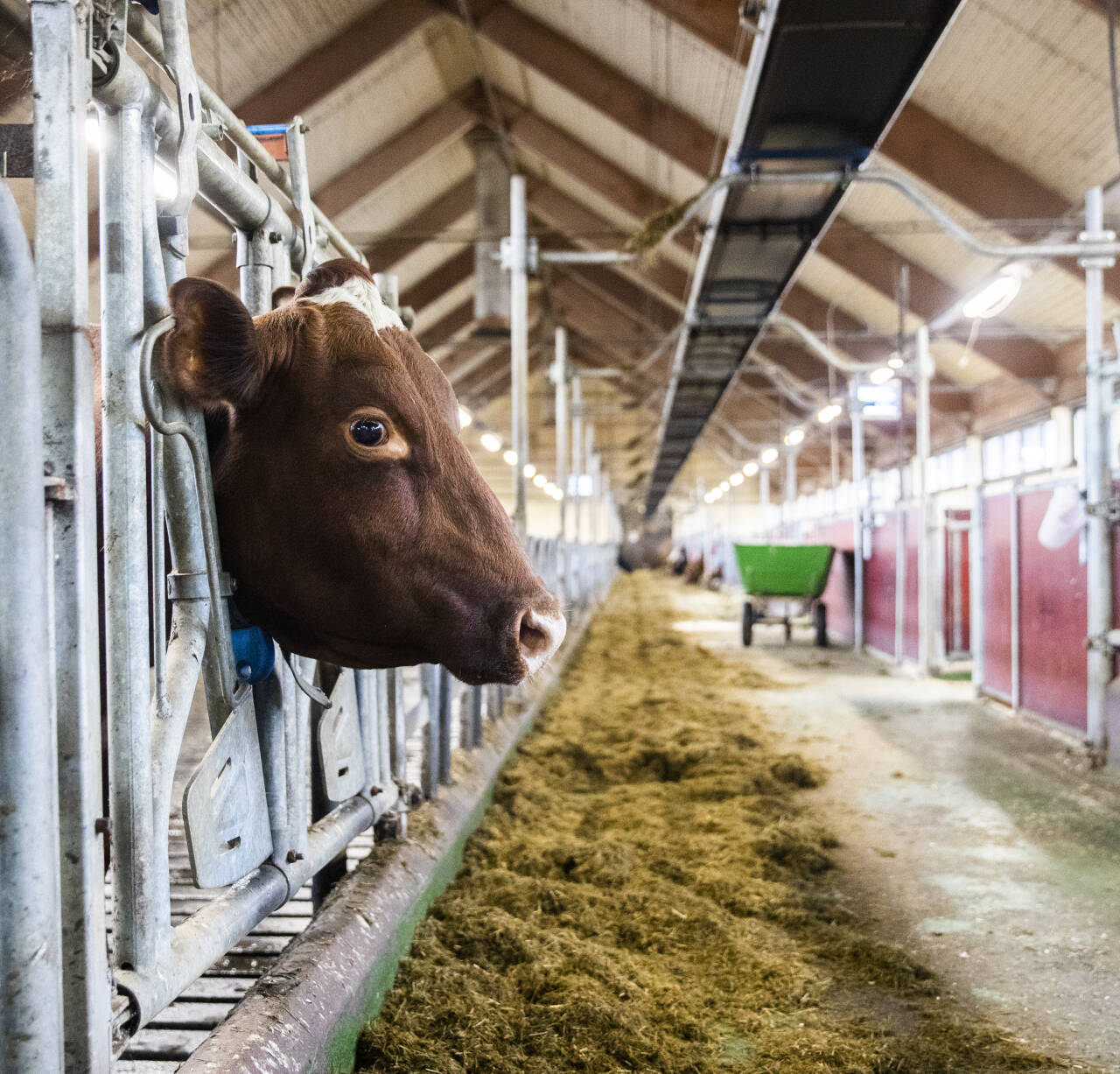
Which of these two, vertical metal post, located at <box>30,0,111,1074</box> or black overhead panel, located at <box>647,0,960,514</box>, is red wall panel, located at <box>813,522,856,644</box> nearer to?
black overhead panel, located at <box>647,0,960,514</box>

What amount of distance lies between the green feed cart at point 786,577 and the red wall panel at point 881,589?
543 mm

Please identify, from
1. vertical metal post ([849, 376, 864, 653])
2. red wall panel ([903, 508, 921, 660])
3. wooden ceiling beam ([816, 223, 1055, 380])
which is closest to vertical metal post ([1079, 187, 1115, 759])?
red wall panel ([903, 508, 921, 660])

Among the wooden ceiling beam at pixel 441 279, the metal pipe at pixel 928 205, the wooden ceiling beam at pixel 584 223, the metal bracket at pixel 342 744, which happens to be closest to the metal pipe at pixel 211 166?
the metal bracket at pixel 342 744

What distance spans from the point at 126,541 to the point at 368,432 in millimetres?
480

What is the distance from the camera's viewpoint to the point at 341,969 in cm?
209

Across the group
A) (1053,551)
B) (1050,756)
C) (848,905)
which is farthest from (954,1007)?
(1053,551)

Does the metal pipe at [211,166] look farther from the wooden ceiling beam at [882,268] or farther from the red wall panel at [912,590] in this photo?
the wooden ceiling beam at [882,268]

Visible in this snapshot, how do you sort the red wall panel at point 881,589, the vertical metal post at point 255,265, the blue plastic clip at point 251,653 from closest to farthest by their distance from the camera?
the blue plastic clip at point 251,653, the vertical metal post at point 255,265, the red wall panel at point 881,589

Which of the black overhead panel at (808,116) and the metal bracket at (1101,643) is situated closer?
the black overhead panel at (808,116)

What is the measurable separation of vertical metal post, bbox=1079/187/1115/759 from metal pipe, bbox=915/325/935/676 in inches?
148

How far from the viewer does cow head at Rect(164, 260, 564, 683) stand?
178 cm

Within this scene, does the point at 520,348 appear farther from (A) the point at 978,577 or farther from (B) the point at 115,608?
(B) the point at 115,608

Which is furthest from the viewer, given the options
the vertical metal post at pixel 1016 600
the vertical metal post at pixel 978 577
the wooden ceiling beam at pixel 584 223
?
the wooden ceiling beam at pixel 584 223

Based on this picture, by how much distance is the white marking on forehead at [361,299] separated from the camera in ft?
6.45
